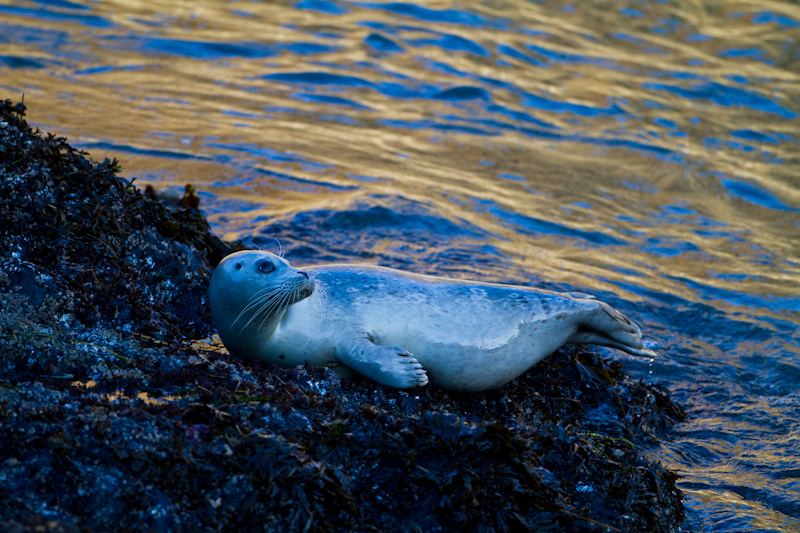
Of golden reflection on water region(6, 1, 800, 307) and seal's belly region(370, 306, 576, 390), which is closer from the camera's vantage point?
seal's belly region(370, 306, 576, 390)

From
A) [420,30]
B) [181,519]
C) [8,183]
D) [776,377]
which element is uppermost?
[420,30]

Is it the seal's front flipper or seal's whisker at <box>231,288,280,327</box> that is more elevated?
seal's whisker at <box>231,288,280,327</box>

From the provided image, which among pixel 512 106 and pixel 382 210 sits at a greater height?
pixel 512 106

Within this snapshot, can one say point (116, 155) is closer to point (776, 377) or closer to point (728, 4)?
point (776, 377)

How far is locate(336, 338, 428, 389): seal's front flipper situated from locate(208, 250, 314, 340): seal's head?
0.37 meters

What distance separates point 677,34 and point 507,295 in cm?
1312

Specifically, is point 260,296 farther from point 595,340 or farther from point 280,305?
point 595,340

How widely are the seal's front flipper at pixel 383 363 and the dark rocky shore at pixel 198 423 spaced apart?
0.40ft

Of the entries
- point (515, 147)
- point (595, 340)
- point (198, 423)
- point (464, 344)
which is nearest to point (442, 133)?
point (515, 147)

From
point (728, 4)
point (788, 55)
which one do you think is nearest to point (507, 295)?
point (788, 55)

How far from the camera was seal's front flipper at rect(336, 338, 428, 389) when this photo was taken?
390cm

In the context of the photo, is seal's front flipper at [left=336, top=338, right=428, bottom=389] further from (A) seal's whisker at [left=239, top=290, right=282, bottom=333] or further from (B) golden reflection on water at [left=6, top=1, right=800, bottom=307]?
(B) golden reflection on water at [left=6, top=1, right=800, bottom=307]

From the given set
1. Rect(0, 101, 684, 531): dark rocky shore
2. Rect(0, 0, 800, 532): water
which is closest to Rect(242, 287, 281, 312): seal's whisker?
Rect(0, 101, 684, 531): dark rocky shore

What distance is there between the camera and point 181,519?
2.81m
